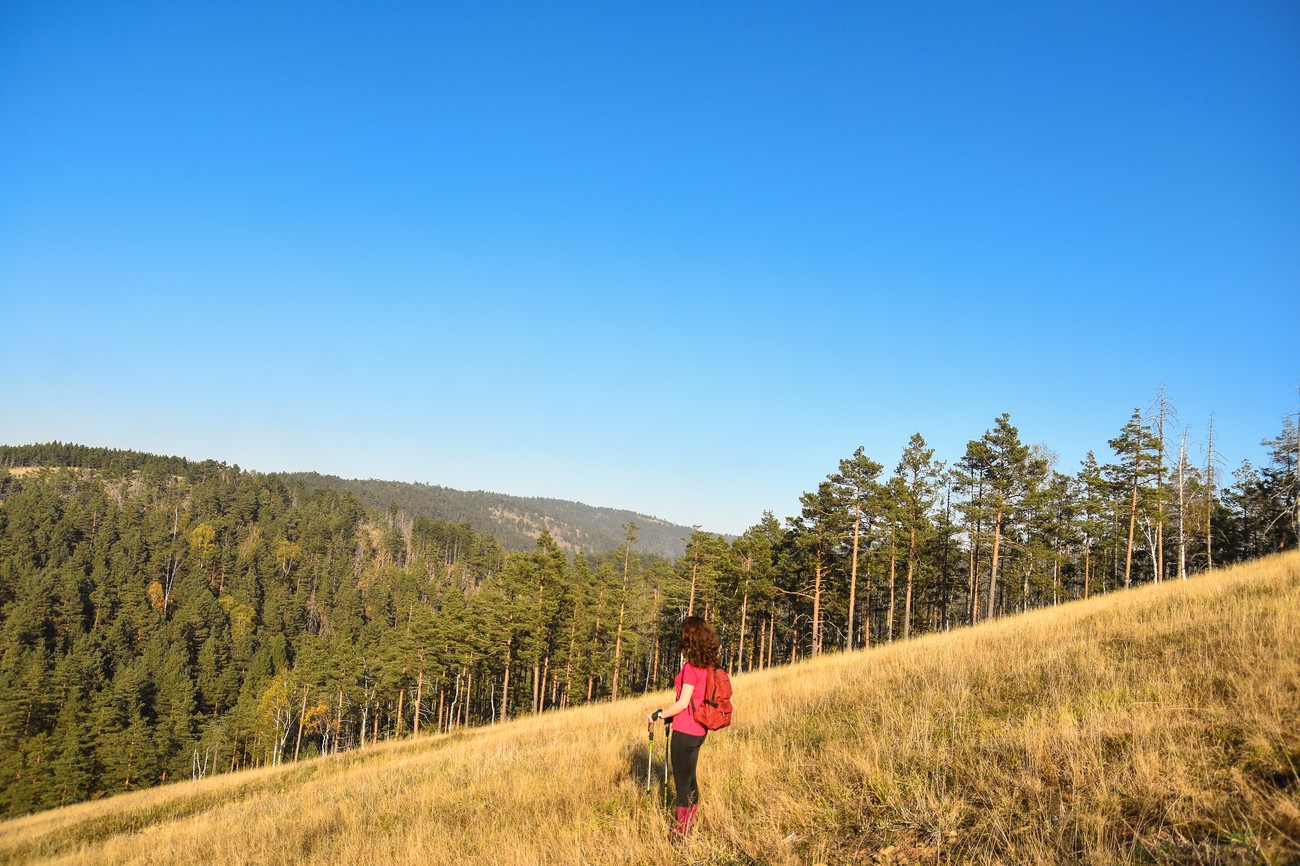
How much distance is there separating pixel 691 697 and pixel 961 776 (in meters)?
2.24

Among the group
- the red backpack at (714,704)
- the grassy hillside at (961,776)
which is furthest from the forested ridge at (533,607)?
the red backpack at (714,704)

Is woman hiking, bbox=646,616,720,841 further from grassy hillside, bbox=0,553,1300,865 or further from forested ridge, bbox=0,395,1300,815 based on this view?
forested ridge, bbox=0,395,1300,815

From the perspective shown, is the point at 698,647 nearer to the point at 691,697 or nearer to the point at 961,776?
the point at 691,697

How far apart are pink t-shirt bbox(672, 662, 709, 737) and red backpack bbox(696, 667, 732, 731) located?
32 millimetres

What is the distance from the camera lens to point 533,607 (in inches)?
1688

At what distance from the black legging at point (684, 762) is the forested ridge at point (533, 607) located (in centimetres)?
2684

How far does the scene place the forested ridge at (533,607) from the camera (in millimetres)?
36406

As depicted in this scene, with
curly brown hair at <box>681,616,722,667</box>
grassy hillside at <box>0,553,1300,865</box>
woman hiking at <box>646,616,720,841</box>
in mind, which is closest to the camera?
grassy hillside at <box>0,553,1300,865</box>

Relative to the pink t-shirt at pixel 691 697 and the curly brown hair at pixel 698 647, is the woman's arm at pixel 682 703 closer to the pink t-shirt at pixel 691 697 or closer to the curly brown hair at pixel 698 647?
the pink t-shirt at pixel 691 697

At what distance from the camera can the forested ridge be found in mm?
36406

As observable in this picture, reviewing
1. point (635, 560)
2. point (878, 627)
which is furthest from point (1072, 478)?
point (635, 560)

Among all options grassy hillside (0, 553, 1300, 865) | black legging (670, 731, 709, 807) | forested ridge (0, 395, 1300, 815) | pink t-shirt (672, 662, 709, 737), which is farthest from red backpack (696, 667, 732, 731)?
forested ridge (0, 395, 1300, 815)

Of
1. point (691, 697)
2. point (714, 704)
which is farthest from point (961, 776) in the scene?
point (691, 697)

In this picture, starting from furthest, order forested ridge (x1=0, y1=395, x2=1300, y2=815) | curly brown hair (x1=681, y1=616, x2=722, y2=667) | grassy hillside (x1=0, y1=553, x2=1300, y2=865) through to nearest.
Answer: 1. forested ridge (x1=0, y1=395, x2=1300, y2=815)
2. curly brown hair (x1=681, y1=616, x2=722, y2=667)
3. grassy hillside (x1=0, y1=553, x2=1300, y2=865)
